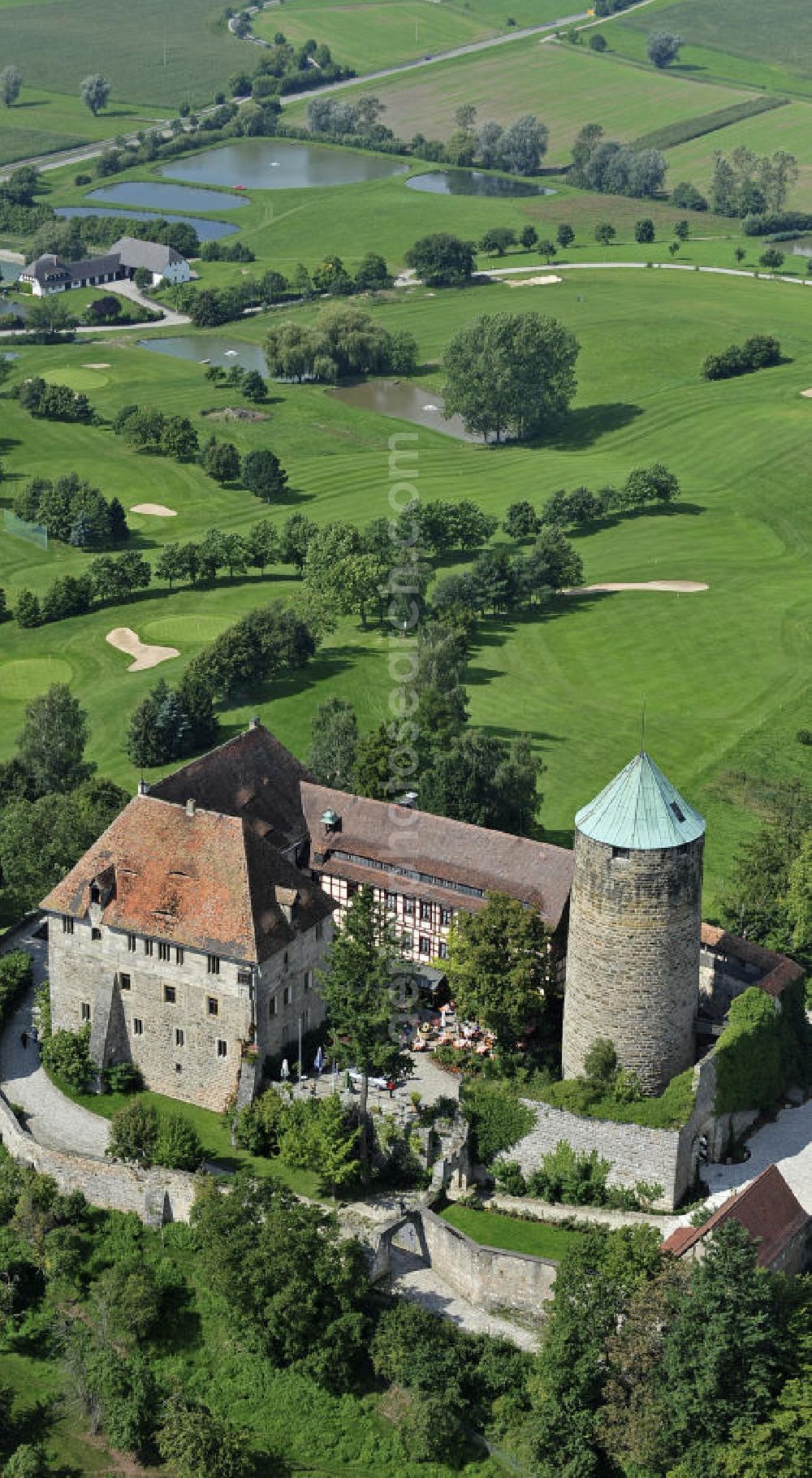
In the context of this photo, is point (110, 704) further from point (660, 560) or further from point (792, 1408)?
point (792, 1408)

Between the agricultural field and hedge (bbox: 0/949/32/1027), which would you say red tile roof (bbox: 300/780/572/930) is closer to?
hedge (bbox: 0/949/32/1027)

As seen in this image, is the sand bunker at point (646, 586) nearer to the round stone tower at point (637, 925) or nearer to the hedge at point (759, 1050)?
the hedge at point (759, 1050)

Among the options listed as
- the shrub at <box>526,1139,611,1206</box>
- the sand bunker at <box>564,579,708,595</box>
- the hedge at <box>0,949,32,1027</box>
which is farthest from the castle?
the sand bunker at <box>564,579,708,595</box>

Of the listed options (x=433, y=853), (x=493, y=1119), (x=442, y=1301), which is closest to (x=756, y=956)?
(x=433, y=853)

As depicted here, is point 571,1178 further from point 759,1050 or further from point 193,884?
point 193,884

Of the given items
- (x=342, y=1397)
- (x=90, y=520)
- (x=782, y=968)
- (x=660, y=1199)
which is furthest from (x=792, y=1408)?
Result: (x=90, y=520)

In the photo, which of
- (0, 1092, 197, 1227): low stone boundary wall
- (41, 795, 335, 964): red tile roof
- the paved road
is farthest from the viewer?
the paved road
